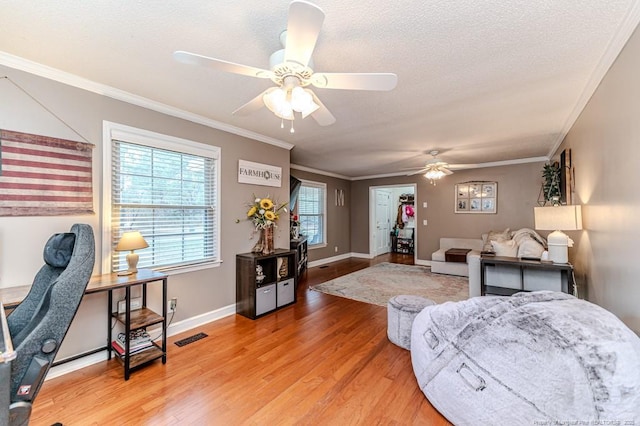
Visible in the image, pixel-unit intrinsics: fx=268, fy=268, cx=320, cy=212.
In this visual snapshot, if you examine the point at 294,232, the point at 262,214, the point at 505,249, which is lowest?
the point at 505,249

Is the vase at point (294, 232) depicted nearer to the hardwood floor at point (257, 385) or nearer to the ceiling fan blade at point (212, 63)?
the hardwood floor at point (257, 385)

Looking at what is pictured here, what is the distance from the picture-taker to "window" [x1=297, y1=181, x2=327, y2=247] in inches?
254

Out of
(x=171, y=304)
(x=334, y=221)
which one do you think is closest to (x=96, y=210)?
(x=171, y=304)

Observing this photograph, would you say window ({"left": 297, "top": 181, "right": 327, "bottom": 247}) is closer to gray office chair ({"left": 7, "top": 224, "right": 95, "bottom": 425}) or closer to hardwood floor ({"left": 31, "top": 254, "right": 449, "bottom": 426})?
hardwood floor ({"left": 31, "top": 254, "right": 449, "bottom": 426})

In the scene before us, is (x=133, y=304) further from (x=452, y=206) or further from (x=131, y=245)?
(x=452, y=206)

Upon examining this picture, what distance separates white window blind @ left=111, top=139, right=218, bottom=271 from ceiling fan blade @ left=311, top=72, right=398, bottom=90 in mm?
2050

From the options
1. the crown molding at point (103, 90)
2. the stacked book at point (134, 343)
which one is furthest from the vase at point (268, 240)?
the stacked book at point (134, 343)

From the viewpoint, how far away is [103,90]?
7.83 ft

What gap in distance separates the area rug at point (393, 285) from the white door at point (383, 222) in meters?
2.17

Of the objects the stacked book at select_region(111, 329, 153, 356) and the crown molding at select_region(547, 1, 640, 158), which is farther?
the stacked book at select_region(111, 329, 153, 356)

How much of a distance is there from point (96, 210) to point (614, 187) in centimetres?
416

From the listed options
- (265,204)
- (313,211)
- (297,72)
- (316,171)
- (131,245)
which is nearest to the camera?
(297,72)

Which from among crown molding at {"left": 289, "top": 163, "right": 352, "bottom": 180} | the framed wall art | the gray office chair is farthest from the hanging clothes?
the gray office chair

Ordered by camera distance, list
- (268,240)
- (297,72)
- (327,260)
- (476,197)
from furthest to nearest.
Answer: (327,260) < (476,197) < (268,240) < (297,72)
